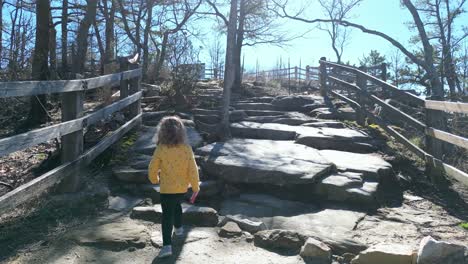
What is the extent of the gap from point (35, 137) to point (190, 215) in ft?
5.97

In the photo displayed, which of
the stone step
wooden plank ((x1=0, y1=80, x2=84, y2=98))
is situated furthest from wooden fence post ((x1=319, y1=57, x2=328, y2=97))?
wooden plank ((x1=0, y1=80, x2=84, y2=98))

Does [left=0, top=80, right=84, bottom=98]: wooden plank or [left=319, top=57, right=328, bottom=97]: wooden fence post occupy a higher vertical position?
[left=319, top=57, right=328, bottom=97]: wooden fence post

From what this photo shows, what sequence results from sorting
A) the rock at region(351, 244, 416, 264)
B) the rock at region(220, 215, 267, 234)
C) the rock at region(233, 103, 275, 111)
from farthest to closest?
1. the rock at region(233, 103, 275, 111)
2. the rock at region(220, 215, 267, 234)
3. the rock at region(351, 244, 416, 264)

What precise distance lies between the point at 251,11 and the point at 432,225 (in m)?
14.9

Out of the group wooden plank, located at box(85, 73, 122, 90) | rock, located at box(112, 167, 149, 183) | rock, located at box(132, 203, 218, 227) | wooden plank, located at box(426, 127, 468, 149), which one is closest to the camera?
rock, located at box(132, 203, 218, 227)

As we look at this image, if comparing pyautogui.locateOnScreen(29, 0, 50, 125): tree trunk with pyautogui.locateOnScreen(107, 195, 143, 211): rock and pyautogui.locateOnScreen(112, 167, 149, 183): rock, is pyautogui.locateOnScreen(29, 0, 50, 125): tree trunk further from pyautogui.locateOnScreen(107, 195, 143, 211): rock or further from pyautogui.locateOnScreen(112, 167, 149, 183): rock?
pyautogui.locateOnScreen(107, 195, 143, 211): rock

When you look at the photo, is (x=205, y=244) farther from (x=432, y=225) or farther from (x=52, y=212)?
(x=432, y=225)

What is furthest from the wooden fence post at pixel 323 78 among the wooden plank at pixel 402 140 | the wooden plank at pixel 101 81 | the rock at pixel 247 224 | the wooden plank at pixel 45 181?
the rock at pixel 247 224

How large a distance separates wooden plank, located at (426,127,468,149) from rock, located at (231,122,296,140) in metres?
2.64

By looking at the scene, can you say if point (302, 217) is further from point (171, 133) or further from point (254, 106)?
point (254, 106)

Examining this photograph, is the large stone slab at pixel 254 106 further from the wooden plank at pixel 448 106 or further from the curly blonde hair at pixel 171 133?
the curly blonde hair at pixel 171 133

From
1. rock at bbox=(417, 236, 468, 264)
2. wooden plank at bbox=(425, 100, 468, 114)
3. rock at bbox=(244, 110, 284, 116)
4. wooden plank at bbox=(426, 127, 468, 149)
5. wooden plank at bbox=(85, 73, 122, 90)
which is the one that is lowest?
rock at bbox=(417, 236, 468, 264)

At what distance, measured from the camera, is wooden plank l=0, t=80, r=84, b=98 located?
413 cm

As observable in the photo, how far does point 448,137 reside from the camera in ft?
21.1
